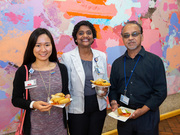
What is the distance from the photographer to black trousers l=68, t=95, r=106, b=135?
1889 millimetres

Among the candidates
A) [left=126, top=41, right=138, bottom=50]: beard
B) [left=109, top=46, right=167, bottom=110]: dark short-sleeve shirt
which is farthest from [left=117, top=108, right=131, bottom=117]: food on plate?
[left=126, top=41, right=138, bottom=50]: beard

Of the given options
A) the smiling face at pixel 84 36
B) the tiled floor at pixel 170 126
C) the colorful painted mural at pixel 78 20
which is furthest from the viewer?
the tiled floor at pixel 170 126

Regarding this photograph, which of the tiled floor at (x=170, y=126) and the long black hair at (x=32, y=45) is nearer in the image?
the long black hair at (x=32, y=45)

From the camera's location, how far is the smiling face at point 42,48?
5.26ft

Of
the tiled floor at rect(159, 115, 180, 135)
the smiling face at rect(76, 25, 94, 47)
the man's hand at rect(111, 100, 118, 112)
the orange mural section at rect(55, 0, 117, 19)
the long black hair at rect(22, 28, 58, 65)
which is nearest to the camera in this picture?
the long black hair at rect(22, 28, 58, 65)

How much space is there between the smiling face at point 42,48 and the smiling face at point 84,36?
1.60 feet

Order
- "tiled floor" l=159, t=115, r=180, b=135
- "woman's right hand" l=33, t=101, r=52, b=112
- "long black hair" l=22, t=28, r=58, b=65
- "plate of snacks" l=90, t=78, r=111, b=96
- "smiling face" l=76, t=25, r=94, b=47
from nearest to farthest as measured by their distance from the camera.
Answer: "woman's right hand" l=33, t=101, r=52, b=112
"long black hair" l=22, t=28, r=58, b=65
"plate of snacks" l=90, t=78, r=111, b=96
"smiling face" l=76, t=25, r=94, b=47
"tiled floor" l=159, t=115, r=180, b=135

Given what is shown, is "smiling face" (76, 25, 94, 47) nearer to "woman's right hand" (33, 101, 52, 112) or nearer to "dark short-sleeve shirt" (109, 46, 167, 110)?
"dark short-sleeve shirt" (109, 46, 167, 110)

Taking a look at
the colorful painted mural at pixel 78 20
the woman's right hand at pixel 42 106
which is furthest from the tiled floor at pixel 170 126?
the woman's right hand at pixel 42 106

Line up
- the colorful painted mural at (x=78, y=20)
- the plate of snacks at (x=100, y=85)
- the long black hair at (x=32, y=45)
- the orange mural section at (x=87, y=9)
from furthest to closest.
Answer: the orange mural section at (x=87, y=9) < the colorful painted mural at (x=78, y=20) < the plate of snacks at (x=100, y=85) < the long black hair at (x=32, y=45)

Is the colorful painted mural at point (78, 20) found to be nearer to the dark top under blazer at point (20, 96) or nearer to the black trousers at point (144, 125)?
the dark top under blazer at point (20, 96)

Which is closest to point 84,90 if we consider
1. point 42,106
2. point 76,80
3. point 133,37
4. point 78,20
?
point 76,80

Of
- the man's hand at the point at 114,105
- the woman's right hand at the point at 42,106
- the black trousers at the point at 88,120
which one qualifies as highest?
the woman's right hand at the point at 42,106

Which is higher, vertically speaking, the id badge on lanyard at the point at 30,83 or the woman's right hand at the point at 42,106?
the id badge on lanyard at the point at 30,83
